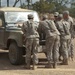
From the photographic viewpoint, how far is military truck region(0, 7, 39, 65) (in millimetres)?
12117

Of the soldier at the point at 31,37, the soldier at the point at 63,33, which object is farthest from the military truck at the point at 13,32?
the soldier at the point at 63,33

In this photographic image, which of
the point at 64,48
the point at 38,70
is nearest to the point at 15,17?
the point at 64,48

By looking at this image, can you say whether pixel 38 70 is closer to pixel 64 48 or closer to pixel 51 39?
pixel 51 39

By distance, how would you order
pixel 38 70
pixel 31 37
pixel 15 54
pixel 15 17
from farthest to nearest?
pixel 15 17, pixel 15 54, pixel 31 37, pixel 38 70

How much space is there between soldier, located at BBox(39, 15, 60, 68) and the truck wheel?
99 cm

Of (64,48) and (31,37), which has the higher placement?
(31,37)

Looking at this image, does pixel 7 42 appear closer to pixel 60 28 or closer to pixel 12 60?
pixel 12 60

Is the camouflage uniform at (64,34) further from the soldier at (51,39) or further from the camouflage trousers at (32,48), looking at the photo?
the camouflage trousers at (32,48)

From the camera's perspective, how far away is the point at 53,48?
1185 centimetres

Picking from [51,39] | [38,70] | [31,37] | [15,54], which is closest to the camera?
[38,70]

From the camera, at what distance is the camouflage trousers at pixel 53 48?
38.3 ft

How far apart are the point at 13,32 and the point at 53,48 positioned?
60.0 inches

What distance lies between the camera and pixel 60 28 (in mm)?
12266

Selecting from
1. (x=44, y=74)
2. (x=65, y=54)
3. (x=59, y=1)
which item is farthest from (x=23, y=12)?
(x=59, y=1)
